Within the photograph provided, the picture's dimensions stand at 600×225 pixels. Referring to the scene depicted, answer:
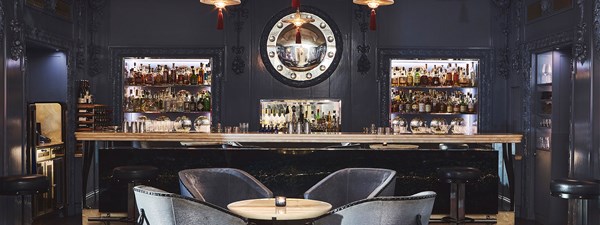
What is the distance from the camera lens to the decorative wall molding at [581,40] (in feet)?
25.2

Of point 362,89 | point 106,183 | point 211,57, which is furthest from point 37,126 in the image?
point 362,89

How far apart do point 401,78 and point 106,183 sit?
15.0 ft

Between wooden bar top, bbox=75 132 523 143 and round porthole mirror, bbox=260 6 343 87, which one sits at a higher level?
round porthole mirror, bbox=260 6 343 87

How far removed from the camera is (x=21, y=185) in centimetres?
681

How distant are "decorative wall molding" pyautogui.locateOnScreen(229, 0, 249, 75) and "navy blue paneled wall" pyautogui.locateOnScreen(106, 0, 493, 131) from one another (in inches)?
2.3

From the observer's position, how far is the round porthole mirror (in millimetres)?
10453

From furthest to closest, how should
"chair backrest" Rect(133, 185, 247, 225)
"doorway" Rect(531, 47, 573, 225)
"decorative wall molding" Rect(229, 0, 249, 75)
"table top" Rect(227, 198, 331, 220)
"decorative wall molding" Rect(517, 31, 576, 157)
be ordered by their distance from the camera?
1. "decorative wall molding" Rect(229, 0, 249, 75)
2. "decorative wall molding" Rect(517, 31, 576, 157)
3. "doorway" Rect(531, 47, 573, 225)
4. "table top" Rect(227, 198, 331, 220)
5. "chair backrest" Rect(133, 185, 247, 225)

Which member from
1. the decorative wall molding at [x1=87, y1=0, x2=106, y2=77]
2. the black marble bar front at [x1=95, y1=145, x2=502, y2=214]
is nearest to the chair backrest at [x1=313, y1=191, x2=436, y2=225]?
the black marble bar front at [x1=95, y1=145, x2=502, y2=214]

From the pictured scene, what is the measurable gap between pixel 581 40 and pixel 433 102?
3.10m

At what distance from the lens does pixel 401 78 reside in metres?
10.5

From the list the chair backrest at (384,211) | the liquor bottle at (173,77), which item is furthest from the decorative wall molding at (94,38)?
the chair backrest at (384,211)

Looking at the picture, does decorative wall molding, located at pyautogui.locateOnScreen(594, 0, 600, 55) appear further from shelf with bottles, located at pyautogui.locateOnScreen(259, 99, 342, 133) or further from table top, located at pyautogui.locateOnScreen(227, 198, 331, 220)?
shelf with bottles, located at pyautogui.locateOnScreen(259, 99, 342, 133)

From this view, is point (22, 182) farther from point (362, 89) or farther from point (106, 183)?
point (362, 89)

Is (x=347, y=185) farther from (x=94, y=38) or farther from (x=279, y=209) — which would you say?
(x=94, y=38)
